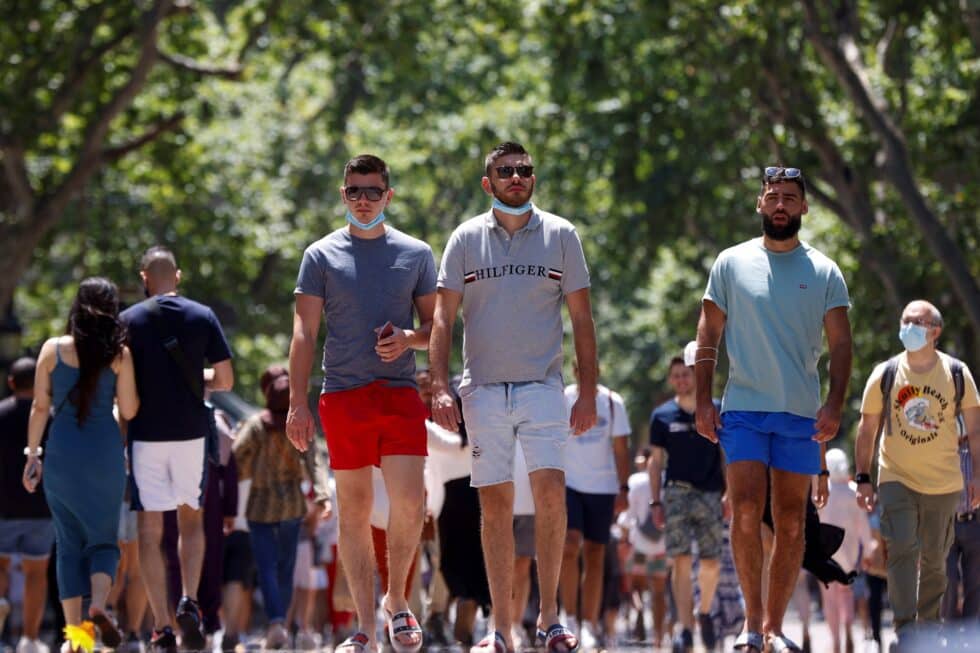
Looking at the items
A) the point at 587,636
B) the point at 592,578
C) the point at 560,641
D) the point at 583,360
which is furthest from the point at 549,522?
the point at 587,636

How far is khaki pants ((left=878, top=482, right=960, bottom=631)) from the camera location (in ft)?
36.9

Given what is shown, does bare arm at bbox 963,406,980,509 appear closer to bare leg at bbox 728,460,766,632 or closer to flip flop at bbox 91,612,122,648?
bare leg at bbox 728,460,766,632

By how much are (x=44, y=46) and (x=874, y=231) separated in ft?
33.8

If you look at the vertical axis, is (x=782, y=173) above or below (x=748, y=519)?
above

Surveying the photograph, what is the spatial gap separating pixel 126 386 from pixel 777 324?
11.5 ft

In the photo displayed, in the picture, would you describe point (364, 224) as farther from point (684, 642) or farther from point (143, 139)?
point (143, 139)

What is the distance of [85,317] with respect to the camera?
1059 cm

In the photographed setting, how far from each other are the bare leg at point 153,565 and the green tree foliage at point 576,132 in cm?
1138

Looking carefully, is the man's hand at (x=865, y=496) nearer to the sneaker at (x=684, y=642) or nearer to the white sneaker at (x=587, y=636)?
the sneaker at (x=684, y=642)

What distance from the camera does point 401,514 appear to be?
936 centimetres

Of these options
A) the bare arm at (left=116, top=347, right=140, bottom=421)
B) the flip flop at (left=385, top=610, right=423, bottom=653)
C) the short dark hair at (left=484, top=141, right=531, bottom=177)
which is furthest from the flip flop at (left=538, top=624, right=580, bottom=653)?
the bare arm at (left=116, top=347, right=140, bottom=421)

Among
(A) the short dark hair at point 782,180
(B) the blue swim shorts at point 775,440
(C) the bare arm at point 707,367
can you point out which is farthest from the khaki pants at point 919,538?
(A) the short dark hair at point 782,180

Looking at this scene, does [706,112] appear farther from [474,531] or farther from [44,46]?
[474,531]

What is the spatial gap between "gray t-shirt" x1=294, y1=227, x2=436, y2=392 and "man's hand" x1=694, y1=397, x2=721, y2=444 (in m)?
1.38
